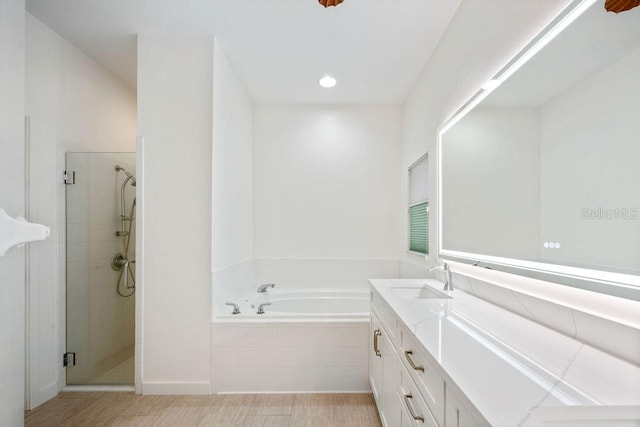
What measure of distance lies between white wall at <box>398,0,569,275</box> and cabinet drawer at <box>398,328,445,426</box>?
4.33 feet

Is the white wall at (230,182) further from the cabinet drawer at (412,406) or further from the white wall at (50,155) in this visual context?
the cabinet drawer at (412,406)

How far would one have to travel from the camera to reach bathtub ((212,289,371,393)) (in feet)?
8.14

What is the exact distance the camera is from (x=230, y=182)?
2.97 metres

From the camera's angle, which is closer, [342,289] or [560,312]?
[560,312]

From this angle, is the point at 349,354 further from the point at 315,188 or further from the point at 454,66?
the point at 454,66

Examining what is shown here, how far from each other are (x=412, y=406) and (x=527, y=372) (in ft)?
1.74

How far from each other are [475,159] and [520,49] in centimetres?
65

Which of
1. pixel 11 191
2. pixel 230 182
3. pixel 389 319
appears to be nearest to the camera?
pixel 11 191

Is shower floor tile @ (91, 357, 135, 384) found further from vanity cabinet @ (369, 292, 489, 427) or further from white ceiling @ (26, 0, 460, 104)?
white ceiling @ (26, 0, 460, 104)

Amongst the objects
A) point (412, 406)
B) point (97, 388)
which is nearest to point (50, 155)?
point (97, 388)

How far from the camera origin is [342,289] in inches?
147

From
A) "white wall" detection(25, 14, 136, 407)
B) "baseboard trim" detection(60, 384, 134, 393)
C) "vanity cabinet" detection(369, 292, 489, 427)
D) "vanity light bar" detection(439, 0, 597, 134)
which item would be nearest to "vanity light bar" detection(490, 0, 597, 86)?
"vanity light bar" detection(439, 0, 597, 134)

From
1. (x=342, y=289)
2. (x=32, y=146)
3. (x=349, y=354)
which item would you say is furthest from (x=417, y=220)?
(x=32, y=146)

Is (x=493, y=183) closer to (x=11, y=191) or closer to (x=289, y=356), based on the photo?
(x=289, y=356)
